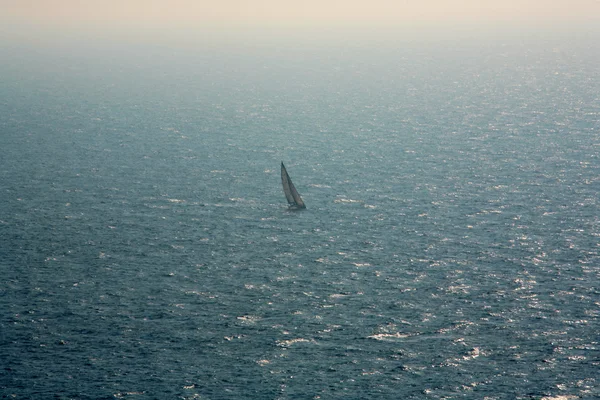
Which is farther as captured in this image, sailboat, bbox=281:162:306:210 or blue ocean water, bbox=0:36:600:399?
sailboat, bbox=281:162:306:210

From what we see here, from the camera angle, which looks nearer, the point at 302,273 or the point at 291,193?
the point at 302,273

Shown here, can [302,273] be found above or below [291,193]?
below

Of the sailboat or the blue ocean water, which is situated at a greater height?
the sailboat

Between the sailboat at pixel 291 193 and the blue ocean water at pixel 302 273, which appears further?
the sailboat at pixel 291 193

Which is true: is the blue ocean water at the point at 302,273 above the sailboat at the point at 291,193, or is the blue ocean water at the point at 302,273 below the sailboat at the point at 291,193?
below

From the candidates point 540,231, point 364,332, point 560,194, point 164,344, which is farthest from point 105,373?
point 560,194
